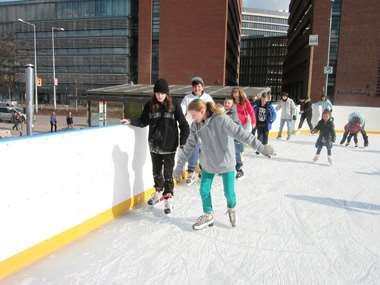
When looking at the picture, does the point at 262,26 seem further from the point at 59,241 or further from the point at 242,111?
the point at 59,241

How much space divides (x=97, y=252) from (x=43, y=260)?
1.32ft

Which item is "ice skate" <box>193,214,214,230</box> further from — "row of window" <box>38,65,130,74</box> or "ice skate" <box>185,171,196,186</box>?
"row of window" <box>38,65,130,74</box>

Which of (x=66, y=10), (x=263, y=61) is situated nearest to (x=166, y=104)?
(x=66, y=10)

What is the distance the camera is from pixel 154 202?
4.04 meters

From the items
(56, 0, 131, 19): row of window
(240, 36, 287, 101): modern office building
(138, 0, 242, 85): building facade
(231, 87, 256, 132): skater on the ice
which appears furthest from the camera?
(240, 36, 287, 101): modern office building

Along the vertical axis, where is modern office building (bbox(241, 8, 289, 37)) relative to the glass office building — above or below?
above

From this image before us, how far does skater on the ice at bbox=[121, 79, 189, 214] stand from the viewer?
3572mm

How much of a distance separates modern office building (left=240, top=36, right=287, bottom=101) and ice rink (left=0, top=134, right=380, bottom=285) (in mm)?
90763

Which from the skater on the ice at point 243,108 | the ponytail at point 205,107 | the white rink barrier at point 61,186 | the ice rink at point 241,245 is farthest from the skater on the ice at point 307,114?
the ponytail at point 205,107

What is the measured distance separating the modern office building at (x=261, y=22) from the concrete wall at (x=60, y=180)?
10474cm

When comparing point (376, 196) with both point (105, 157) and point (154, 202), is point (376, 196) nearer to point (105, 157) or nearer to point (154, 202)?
point (154, 202)

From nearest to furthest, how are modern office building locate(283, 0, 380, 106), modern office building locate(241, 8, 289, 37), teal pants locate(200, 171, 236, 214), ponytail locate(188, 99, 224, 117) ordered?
ponytail locate(188, 99, 224, 117), teal pants locate(200, 171, 236, 214), modern office building locate(283, 0, 380, 106), modern office building locate(241, 8, 289, 37)

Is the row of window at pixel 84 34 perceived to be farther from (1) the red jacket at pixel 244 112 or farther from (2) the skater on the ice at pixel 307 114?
(1) the red jacket at pixel 244 112

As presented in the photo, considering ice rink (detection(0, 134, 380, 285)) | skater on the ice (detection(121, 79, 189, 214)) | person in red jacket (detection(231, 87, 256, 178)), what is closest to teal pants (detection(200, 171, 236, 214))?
ice rink (detection(0, 134, 380, 285))
